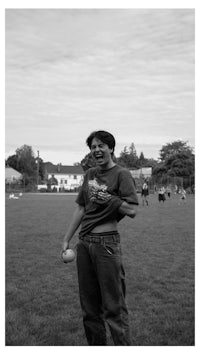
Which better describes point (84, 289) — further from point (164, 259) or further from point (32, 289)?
point (164, 259)

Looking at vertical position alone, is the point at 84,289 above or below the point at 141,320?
above

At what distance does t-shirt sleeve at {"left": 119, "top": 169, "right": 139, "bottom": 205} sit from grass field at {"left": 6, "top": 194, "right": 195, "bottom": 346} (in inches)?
65.7

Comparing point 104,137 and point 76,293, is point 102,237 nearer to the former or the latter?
point 104,137

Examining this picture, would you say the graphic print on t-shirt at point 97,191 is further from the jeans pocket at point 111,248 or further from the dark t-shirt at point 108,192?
the jeans pocket at point 111,248

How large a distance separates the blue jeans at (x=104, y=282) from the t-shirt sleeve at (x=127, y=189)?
340mm

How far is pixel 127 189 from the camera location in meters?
3.25

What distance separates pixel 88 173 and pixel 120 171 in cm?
35

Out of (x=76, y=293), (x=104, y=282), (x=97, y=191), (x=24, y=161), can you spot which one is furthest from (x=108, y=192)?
(x=24, y=161)

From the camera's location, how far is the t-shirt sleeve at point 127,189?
325 cm

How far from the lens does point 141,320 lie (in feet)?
14.9

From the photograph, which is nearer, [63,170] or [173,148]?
[173,148]

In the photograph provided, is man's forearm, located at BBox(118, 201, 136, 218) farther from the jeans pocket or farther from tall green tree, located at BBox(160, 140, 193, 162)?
tall green tree, located at BBox(160, 140, 193, 162)

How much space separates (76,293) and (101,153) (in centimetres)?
300
